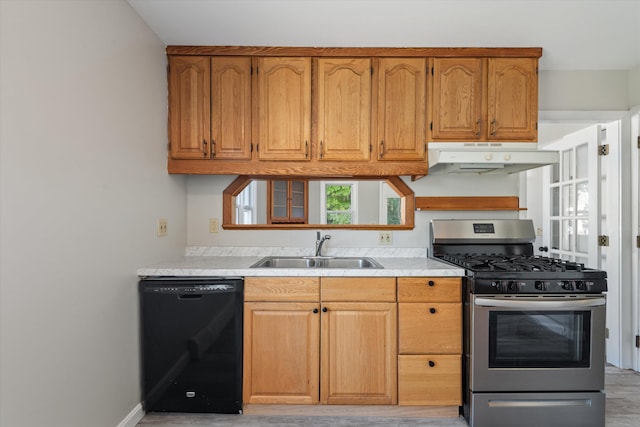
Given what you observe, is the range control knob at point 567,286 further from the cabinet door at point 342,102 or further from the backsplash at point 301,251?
the cabinet door at point 342,102

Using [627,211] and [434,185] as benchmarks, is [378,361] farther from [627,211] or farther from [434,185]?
[627,211]

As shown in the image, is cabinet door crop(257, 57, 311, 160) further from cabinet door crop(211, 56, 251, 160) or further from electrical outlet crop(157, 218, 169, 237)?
electrical outlet crop(157, 218, 169, 237)

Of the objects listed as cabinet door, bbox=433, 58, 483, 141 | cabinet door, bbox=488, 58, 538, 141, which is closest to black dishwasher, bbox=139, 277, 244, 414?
cabinet door, bbox=433, 58, 483, 141

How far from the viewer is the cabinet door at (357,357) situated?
199 centimetres

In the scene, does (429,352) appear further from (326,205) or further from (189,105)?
(326,205)

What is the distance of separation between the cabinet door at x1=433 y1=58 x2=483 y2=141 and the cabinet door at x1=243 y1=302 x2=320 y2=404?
1.50 meters

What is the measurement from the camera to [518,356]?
190 cm

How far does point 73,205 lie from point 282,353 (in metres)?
1.32

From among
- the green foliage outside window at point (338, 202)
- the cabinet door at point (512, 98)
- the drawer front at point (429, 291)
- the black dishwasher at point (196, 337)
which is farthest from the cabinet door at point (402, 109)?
the green foliage outside window at point (338, 202)

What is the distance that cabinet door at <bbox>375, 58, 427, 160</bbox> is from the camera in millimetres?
2316

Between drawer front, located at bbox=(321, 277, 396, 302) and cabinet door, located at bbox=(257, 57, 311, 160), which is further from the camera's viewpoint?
cabinet door, located at bbox=(257, 57, 311, 160)

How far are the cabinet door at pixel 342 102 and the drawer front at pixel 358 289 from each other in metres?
0.86

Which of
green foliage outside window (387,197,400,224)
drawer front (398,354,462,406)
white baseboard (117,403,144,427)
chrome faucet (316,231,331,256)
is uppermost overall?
green foliage outside window (387,197,400,224)

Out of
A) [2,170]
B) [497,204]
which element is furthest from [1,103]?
[497,204]
